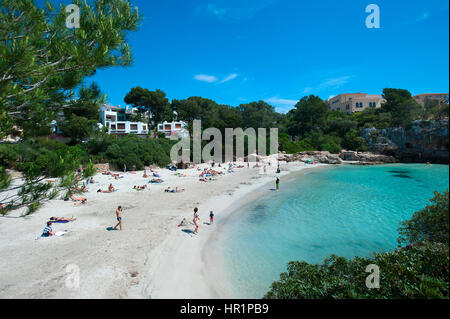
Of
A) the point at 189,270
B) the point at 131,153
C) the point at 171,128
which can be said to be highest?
the point at 171,128

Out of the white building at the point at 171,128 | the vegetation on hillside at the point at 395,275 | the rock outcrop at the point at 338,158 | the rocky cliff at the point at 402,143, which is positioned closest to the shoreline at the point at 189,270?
the vegetation on hillside at the point at 395,275

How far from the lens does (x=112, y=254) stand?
8.30 metres

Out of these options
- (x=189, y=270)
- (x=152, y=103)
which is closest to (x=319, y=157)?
(x=152, y=103)

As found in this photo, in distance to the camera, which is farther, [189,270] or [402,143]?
[402,143]

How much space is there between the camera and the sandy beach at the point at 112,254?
646 centimetres

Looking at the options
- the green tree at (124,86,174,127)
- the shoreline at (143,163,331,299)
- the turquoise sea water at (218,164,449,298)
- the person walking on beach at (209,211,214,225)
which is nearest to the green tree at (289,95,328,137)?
the green tree at (124,86,174,127)

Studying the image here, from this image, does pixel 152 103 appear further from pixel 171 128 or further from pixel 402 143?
pixel 402 143

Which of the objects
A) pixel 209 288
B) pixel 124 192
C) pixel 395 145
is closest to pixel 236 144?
pixel 124 192

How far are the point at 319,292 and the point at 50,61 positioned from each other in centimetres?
768

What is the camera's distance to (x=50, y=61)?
16.1 feet

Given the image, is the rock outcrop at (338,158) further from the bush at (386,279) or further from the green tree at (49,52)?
the green tree at (49,52)

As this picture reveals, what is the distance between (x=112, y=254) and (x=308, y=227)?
33.2 ft
